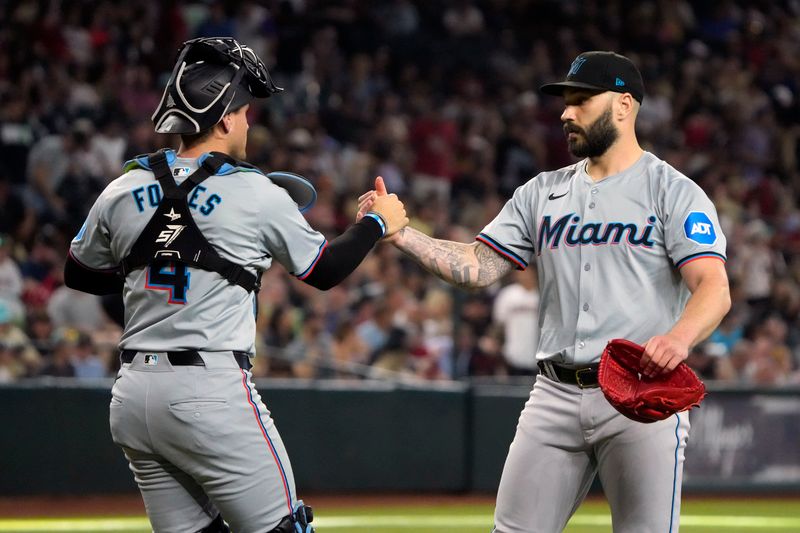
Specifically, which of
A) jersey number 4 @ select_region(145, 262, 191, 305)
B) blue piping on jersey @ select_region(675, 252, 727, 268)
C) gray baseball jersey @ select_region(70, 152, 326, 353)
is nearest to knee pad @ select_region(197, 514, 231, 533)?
gray baseball jersey @ select_region(70, 152, 326, 353)

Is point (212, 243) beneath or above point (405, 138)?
beneath

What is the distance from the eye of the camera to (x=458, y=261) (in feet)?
15.6

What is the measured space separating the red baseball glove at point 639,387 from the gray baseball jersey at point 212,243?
103cm

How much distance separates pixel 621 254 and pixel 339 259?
1.06m

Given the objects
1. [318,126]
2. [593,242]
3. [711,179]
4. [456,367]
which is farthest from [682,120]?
[593,242]

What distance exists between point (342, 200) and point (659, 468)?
9.00m

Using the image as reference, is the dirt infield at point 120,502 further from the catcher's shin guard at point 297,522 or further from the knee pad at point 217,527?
the catcher's shin guard at point 297,522

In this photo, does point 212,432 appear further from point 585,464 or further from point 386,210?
point 585,464

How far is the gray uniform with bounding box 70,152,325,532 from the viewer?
11.8 feet

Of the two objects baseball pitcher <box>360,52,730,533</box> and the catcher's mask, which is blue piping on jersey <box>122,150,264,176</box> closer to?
the catcher's mask

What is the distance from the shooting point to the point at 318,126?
44.8 feet

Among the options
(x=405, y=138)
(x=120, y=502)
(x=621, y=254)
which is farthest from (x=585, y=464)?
(x=405, y=138)

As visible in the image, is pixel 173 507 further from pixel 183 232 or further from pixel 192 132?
pixel 192 132

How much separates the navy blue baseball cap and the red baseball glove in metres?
0.98
